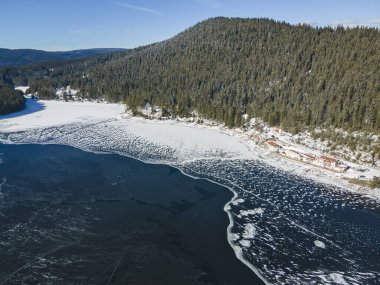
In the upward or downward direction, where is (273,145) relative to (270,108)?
downward

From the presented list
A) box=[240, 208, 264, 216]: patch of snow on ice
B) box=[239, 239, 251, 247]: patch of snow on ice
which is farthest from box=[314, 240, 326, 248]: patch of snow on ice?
box=[240, 208, 264, 216]: patch of snow on ice

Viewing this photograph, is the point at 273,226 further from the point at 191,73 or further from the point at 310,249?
the point at 191,73

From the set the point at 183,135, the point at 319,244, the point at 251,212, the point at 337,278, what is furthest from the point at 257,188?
the point at 183,135

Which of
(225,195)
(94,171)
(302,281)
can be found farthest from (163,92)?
(302,281)

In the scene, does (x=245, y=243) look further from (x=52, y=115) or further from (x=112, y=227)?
(x=52, y=115)

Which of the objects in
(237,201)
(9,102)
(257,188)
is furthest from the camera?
(9,102)

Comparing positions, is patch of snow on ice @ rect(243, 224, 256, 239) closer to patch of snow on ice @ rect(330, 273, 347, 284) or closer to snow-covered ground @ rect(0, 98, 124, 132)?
patch of snow on ice @ rect(330, 273, 347, 284)
